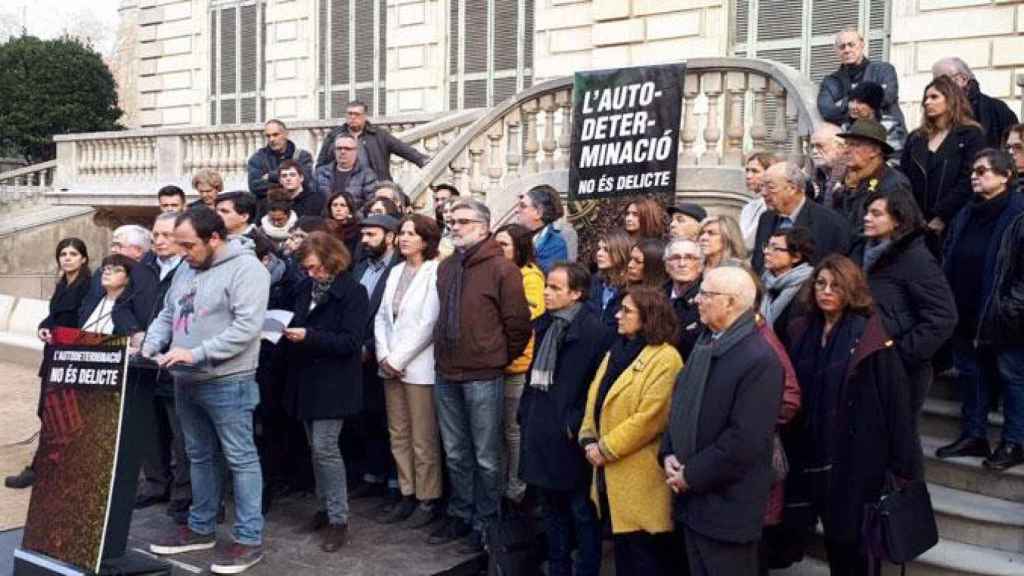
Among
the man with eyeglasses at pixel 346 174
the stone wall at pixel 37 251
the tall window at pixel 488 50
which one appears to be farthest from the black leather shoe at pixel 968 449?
the stone wall at pixel 37 251

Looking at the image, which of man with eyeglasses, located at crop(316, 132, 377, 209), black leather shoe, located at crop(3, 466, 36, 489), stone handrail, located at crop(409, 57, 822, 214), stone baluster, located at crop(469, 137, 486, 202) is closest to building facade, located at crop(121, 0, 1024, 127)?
stone handrail, located at crop(409, 57, 822, 214)

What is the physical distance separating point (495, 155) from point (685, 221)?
16.3 feet

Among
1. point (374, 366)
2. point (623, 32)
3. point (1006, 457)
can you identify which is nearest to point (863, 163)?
point (1006, 457)

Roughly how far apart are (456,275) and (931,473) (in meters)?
2.70

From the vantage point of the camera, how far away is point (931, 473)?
5.93 metres

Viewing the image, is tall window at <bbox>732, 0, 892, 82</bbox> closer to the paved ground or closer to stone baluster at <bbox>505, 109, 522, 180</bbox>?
stone baluster at <bbox>505, 109, 522, 180</bbox>

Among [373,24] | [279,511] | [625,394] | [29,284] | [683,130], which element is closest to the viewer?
[625,394]

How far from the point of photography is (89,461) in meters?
5.61

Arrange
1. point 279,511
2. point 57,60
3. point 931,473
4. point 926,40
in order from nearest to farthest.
Result: 1. point 931,473
2. point 279,511
3. point 926,40
4. point 57,60

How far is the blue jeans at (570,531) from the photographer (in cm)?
549

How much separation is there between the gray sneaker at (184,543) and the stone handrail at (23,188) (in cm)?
1498

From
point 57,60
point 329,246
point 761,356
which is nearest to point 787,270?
point 761,356

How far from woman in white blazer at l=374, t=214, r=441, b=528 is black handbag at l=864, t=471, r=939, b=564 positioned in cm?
269

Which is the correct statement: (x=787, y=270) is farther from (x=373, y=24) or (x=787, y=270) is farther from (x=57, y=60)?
(x=57, y=60)
